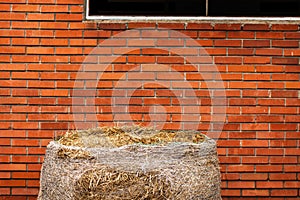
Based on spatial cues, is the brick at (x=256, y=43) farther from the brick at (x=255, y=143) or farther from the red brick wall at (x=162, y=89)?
the brick at (x=255, y=143)

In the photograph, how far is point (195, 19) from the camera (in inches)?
200

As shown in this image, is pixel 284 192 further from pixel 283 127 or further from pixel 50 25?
pixel 50 25

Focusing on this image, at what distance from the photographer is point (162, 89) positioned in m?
5.09

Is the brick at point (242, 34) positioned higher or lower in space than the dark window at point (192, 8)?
lower

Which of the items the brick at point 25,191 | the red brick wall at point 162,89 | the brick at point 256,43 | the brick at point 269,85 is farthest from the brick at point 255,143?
the brick at point 25,191

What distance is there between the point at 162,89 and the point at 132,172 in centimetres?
147

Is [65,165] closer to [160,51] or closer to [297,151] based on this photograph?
[160,51]

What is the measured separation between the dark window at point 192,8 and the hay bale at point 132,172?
1.55 meters

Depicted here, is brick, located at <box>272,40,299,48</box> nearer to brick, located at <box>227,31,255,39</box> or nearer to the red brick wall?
the red brick wall

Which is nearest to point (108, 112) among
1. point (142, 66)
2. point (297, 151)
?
point (142, 66)

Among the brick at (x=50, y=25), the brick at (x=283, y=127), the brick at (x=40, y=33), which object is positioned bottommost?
the brick at (x=283, y=127)

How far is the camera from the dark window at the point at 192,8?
16.8ft

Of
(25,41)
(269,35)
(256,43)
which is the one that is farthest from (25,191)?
(269,35)

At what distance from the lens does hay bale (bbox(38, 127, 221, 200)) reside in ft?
12.2
